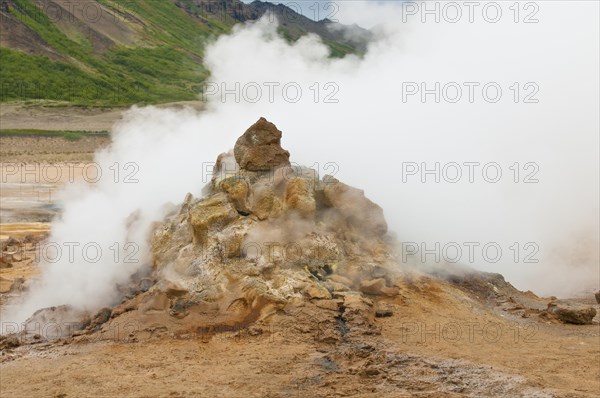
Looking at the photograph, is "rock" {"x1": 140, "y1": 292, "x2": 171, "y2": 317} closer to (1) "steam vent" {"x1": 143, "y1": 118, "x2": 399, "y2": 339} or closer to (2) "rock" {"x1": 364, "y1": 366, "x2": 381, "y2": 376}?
(1) "steam vent" {"x1": 143, "y1": 118, "x2": 399, "y2": 339}

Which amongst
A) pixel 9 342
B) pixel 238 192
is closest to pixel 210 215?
pixel 238 192

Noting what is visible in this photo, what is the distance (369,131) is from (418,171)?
1115 millimetres

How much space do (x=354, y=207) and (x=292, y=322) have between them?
2.26 meters

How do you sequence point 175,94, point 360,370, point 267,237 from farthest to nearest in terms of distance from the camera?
point 175,94 → point 267,237 → point 360,370

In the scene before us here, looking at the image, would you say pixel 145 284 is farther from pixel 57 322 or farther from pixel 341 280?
pixel 341 280

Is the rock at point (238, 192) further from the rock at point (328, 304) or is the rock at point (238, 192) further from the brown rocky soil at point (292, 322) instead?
the rock at point (328, 304)

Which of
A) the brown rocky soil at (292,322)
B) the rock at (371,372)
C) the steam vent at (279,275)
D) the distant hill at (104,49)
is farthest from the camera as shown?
the distant hill at (104,49)

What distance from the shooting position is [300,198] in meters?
9.19

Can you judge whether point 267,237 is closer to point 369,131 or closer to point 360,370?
point 360,370

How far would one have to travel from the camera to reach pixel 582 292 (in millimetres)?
11086

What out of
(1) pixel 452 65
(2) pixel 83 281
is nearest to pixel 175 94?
(1) pixel 452 65

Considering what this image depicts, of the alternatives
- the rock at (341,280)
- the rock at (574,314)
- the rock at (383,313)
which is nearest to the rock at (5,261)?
the rock at (341,280)

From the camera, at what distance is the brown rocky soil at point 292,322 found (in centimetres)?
670

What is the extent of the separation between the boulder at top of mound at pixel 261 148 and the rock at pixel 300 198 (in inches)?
22.9
